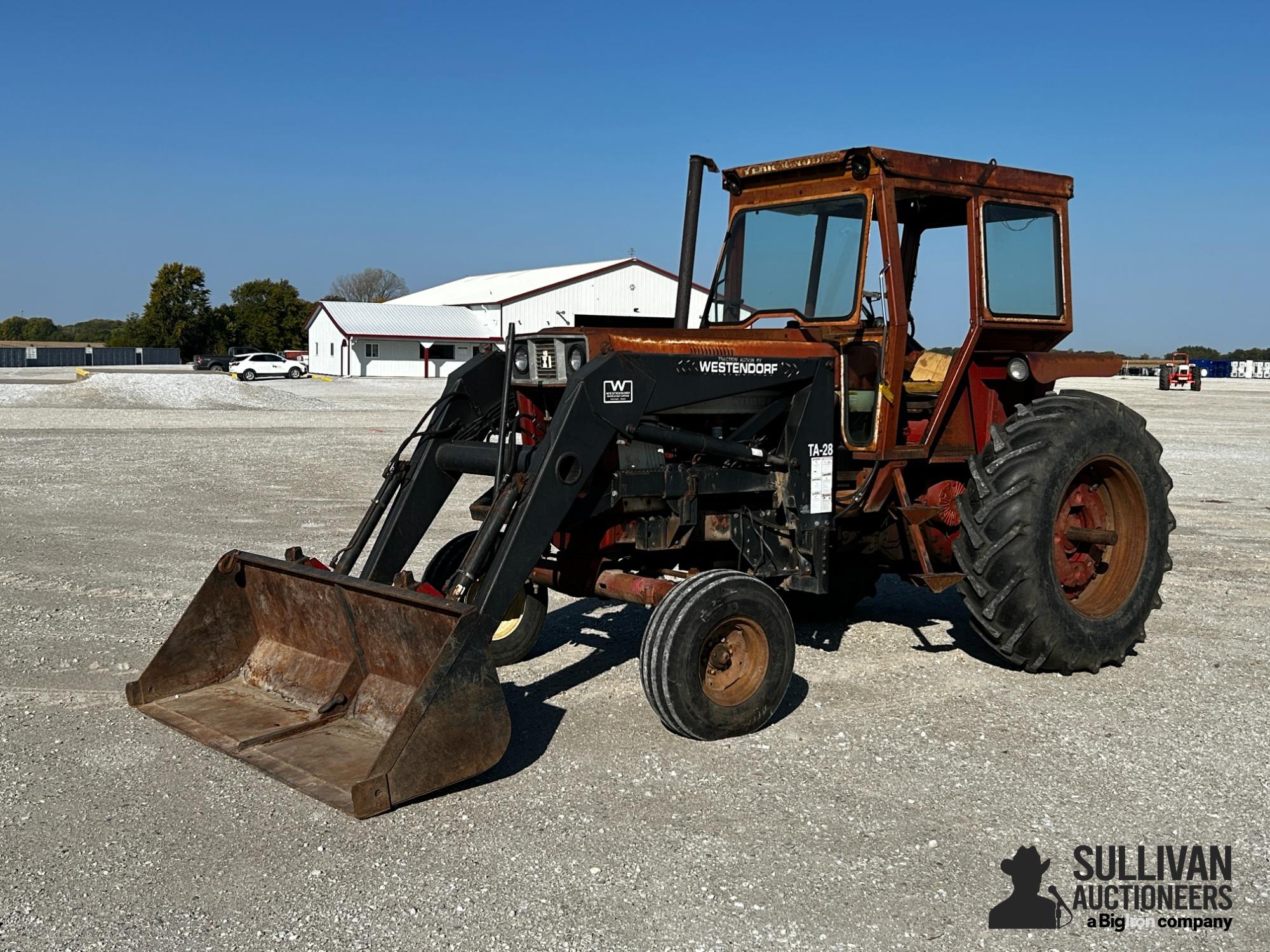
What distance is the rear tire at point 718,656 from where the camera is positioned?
5.66 m

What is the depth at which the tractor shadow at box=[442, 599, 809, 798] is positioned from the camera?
5.75 meters

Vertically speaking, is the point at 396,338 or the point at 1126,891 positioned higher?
the point at 396,338

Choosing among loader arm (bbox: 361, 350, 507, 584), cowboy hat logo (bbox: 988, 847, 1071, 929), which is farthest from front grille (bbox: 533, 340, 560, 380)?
cowboy hat logo (bbox: 988, 847, 1071, 929)

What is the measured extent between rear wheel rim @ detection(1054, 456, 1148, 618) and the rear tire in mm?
2376

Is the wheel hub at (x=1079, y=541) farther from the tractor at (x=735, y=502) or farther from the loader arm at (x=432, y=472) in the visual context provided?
the loader arm at (x=432, y=472)

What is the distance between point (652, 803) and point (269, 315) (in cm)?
8514

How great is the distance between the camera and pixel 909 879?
4469mm

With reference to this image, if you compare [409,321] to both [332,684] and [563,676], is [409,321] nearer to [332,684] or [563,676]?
[563,676]

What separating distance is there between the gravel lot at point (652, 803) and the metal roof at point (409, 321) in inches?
2209

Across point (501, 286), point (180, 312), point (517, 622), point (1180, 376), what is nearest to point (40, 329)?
point (180, 312)

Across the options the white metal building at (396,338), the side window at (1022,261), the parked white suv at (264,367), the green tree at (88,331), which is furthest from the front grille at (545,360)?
the green tree at (88,331)

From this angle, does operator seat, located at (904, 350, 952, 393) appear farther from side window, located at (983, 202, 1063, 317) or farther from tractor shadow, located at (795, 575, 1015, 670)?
tractor shadow, located at (795, 575, 1015, 670)

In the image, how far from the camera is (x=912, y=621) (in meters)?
8.76

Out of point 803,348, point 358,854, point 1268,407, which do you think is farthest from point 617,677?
point 1268,407
